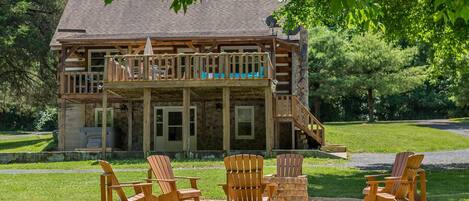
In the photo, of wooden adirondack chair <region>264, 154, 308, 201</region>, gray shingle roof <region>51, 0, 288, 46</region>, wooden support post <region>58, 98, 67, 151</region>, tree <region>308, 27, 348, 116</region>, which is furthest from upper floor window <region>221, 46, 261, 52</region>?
wooden adirondack chair <region>264, 154, 308, 201</region>

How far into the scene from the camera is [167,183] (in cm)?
→ 1045

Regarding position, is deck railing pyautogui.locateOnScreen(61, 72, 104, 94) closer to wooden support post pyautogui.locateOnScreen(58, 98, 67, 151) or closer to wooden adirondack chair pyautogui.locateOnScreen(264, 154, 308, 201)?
wooden support post pyautogui.locateOnScreen(58, 98, 67, 151)

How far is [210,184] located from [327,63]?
1230 inches

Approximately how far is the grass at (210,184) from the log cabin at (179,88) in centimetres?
657

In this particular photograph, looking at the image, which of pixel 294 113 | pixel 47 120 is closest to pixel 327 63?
pixel 294 113

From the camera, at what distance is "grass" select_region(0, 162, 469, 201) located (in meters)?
13.1

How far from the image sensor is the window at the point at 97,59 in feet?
96.7

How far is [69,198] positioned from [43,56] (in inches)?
1078

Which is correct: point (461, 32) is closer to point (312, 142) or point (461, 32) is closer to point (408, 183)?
point (408, 183)

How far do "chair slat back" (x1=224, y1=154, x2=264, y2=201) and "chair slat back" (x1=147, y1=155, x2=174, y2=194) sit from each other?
1034 millimetres

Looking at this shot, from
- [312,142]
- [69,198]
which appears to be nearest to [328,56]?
Answer: [312,142]

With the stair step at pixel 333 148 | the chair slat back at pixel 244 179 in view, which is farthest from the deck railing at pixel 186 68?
the chair slat back at pixel 244 179

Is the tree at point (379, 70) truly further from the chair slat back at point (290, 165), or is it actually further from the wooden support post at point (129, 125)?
the chair slat back at point (290, 165)

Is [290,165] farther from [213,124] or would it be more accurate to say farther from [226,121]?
[213,124]
